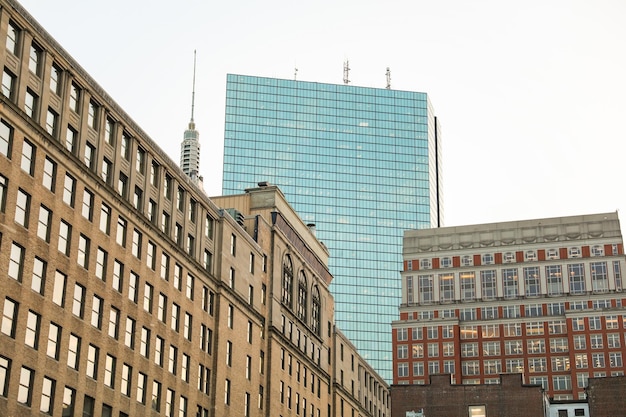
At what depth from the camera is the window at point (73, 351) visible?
6750 centimetres

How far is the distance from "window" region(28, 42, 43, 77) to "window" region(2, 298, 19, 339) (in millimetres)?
16460

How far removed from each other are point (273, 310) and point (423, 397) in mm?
39592

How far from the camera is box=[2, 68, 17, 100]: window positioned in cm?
6425

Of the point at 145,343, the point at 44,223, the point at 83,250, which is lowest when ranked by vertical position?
the point at 145,343

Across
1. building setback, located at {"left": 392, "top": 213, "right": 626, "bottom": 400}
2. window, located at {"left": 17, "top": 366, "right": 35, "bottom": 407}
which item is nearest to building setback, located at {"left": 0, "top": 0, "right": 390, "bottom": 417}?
window, located at {"left": 17, "top": 366, "right": 35, "bottom": 407}

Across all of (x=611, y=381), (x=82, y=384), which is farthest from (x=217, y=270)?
(x=611, y=381)

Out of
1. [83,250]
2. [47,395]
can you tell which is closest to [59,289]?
[83,250]

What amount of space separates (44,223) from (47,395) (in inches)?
449

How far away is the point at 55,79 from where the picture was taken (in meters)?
70.8

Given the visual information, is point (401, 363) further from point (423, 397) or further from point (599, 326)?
point (423, 397)

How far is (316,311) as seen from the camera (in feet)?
410

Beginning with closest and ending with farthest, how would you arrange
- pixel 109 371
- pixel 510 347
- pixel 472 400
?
pixel 109 371
pixel 472 400
pixel 510 347

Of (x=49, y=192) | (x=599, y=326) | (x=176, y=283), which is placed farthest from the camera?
(x=599, y=326)

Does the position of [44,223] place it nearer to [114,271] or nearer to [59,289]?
[59,289]
